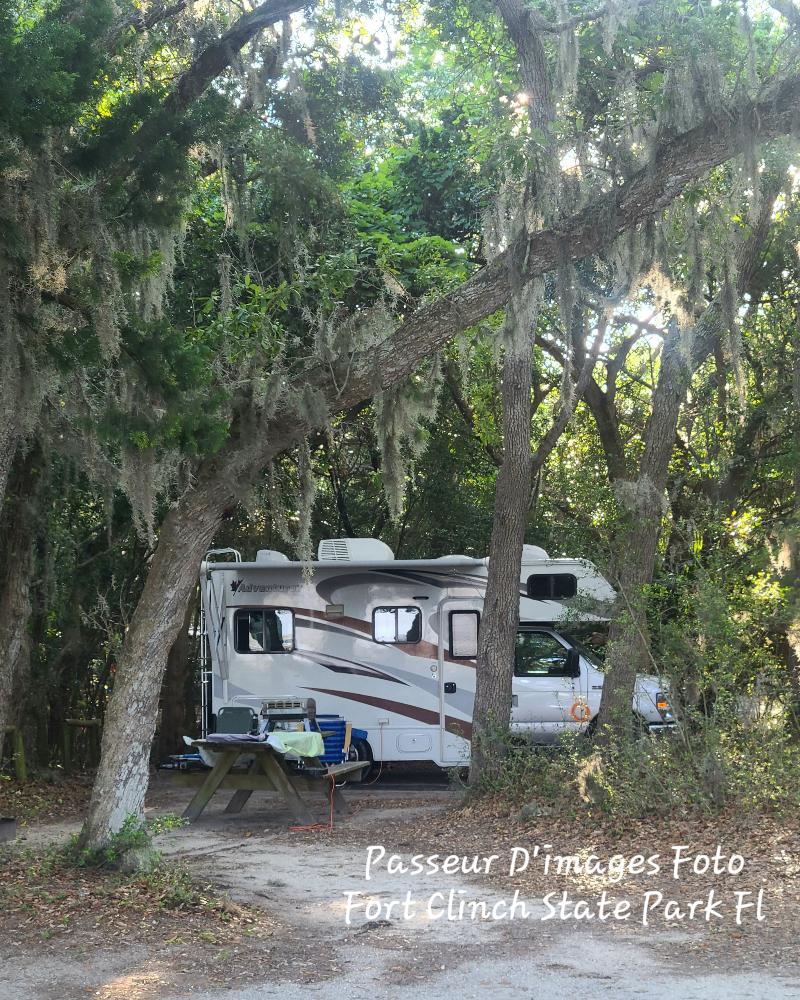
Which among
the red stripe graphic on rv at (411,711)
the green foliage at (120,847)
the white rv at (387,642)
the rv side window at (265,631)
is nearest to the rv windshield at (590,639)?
the white rv at (387,642)

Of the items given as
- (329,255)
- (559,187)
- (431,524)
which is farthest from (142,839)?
(431,524)

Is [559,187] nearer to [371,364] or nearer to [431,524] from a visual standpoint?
[371,364]

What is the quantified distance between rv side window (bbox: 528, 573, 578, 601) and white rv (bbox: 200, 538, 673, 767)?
0.04 ft

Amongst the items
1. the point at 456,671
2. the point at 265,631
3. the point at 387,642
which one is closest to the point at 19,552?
the point at 265,631

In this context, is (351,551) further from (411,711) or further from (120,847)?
(120,847)

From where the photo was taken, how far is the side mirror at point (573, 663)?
40.4ft

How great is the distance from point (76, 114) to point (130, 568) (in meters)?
9.24

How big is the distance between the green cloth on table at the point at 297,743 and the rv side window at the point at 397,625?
3072 mm

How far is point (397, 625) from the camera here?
12570mm

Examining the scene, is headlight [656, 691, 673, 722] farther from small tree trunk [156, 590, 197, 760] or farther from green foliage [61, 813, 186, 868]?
small tree trunk [156, 590, 197, 760]

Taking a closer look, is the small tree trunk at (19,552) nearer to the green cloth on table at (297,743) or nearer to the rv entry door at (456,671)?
the green cloth on table at (297,743)

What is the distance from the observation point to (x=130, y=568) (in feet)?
46.4

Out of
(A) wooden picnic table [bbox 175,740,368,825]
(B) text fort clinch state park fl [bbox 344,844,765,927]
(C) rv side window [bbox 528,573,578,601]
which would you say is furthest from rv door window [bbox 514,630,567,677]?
(B) text fort clinch state park fl [bbox 344,844,765,927]

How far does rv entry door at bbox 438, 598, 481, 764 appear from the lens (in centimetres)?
1223
